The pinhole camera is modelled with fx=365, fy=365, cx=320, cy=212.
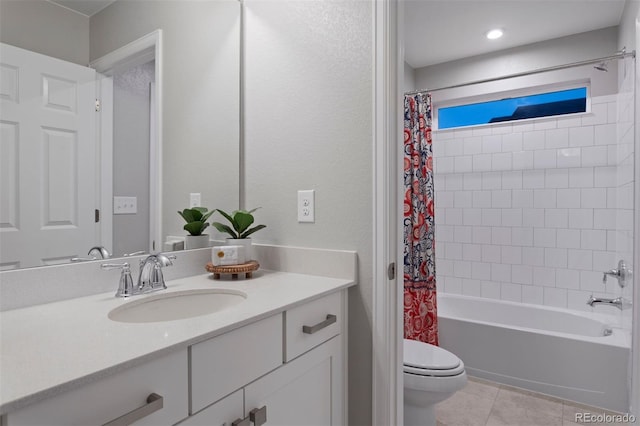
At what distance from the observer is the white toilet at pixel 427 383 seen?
1.68 m

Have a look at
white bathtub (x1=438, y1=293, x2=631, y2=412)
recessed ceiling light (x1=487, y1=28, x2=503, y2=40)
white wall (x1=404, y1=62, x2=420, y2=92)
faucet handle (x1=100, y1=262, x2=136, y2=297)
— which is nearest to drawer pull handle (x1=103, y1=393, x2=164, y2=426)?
faucet handle (x1=100, y1=262, x2=136, y2=297)

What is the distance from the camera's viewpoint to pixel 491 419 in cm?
206

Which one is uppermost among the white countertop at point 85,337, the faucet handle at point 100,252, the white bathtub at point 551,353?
the faucet handle at point 100,252

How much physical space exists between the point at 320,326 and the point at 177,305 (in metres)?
0.47

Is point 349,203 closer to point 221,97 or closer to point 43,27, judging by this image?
point 221,97

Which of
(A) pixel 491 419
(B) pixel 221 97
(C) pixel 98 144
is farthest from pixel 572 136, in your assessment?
(C) pixel 98 144

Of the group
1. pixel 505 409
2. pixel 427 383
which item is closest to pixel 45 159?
pixel 427 383

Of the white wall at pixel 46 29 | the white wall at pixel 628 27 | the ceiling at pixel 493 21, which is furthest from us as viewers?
the ceiling at pixel 493 21

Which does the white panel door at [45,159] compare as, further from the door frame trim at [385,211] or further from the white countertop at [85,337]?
the door frame trim at [385,211]

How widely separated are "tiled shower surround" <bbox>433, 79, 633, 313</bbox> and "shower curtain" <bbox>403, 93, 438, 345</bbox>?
Result: 29.1 inches

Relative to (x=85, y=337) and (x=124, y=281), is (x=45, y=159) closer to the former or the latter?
(x=124, y=281)

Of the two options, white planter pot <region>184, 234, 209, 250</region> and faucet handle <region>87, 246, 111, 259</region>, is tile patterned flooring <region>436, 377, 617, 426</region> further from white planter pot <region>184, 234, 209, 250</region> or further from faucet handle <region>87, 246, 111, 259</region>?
faucet handle <region>87, 246, 111, 259</region>

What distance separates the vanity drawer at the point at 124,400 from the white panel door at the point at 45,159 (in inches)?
23.6

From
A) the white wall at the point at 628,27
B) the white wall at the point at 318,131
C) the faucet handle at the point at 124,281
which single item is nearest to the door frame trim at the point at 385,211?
the white wall at the point at 318,131
